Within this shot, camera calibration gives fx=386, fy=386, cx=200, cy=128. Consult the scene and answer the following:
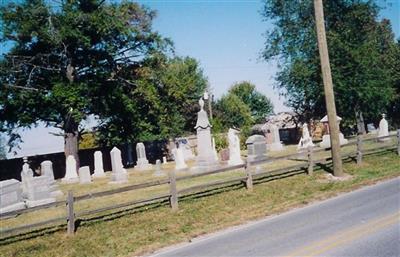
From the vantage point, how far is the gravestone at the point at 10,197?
1631 cm

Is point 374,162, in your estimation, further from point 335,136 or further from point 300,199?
point 300,199

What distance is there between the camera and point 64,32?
29.3 metres

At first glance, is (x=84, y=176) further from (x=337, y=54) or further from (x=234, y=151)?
(x=337, y=54)

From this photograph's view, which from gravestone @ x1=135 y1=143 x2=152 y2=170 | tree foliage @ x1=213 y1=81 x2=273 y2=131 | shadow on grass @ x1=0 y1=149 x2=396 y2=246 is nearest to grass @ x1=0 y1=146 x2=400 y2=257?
shadow on grass @ x1=0 y1=149 x2=396 y2=246

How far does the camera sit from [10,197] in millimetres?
16781

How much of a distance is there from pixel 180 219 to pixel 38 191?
959 centimetres

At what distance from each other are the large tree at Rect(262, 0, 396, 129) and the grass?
22.0 metres

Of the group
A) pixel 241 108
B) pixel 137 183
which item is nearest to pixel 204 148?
pixel 137 183

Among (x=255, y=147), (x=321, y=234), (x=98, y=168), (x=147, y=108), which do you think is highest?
(x=147, y=108)

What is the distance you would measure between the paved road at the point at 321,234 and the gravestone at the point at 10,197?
10.2m

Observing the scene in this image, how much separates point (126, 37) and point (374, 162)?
22.7 m

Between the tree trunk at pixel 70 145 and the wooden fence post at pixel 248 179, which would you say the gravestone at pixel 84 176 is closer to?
the tree trunk at pixel 70 145

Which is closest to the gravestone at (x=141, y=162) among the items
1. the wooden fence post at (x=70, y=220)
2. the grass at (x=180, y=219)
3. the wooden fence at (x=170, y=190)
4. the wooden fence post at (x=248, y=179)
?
the grass at (x=180, y=219)

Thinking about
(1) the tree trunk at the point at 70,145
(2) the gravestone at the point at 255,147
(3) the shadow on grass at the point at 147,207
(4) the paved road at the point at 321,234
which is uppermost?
(1) the tree trunk at the point at 70,145
